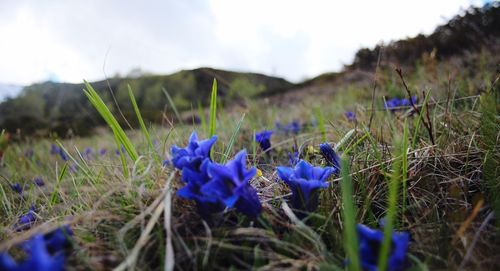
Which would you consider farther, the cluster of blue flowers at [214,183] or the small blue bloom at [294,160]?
the small blue bloom at [294,160]

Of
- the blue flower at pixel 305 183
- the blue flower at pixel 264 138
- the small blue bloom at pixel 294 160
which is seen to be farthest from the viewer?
the blue flower at pixel 264 138

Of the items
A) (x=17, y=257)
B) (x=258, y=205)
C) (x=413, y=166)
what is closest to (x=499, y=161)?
(x=413, y=166)

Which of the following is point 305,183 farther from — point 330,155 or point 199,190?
point 330,155

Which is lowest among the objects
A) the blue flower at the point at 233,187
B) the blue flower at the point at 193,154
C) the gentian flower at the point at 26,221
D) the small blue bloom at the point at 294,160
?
the gentian flower at the point at 26,221

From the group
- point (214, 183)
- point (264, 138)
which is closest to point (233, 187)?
point (214, 183)

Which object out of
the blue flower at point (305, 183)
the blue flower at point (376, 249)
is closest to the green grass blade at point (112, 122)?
the blue flower at point (305, 183)

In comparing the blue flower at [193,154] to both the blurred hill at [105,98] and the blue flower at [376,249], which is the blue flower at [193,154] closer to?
the blue flower at [376,249]

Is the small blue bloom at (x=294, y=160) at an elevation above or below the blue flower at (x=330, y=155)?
below
